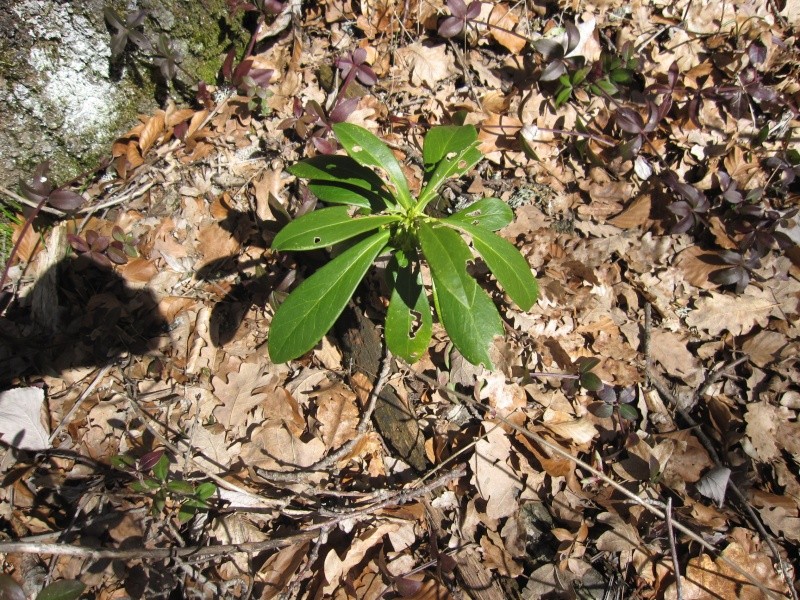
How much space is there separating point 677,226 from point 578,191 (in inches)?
24.8

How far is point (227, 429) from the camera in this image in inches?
108

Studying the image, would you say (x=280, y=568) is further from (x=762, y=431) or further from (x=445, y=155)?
(x=762, y=431)

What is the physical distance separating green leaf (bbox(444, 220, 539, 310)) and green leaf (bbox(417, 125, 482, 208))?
0.23 meters

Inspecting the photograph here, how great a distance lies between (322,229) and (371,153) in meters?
0.40

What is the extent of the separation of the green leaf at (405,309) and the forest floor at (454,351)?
539mm

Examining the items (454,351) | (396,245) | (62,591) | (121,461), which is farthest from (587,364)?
(62,591)

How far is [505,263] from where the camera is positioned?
2010 mm

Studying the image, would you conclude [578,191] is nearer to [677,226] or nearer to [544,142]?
[544,142]

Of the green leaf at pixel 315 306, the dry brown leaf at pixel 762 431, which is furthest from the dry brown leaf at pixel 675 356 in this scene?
the green leaf at pixel 315 306

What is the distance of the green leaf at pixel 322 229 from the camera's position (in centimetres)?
204

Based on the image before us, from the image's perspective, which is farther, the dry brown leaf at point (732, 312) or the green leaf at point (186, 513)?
the dry brown leaf at point (732, 312)

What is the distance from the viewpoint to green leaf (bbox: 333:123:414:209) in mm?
2111

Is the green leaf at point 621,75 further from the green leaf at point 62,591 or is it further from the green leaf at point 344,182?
the green leaf at point 62,591

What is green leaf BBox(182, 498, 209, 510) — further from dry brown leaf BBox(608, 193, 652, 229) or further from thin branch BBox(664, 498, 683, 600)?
dry brown leaf BBox(608, 193, 652, 229)
